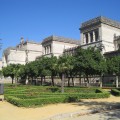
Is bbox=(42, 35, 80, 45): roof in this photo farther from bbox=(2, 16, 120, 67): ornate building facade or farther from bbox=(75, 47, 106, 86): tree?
bbox=(75, 47, 106, 86): tree

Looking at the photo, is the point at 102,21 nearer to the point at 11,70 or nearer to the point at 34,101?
the point at 11,70

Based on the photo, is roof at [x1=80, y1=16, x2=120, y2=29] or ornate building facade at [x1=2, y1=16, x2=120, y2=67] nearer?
ornate building facade at [x1=2, y1=16, x2=120, y2=67]

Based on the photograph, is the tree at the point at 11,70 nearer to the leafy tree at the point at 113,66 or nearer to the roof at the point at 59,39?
the roof at the point at 59,39

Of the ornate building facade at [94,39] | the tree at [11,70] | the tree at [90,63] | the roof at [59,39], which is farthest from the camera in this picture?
the roof at [59,39]

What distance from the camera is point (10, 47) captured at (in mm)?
114500

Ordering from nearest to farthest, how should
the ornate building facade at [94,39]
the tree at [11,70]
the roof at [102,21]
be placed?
the tree at [11,70], the ornate building facade at [94,39], the roof at [102,21]

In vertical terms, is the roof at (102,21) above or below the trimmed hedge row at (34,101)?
above

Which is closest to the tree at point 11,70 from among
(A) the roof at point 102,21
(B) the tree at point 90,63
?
(B) the tree at point 90,63

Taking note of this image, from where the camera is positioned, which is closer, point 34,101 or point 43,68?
point 34,101

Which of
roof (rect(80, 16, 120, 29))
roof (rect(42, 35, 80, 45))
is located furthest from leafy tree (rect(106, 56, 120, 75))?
roof (rect(42, 35, 80, 45))

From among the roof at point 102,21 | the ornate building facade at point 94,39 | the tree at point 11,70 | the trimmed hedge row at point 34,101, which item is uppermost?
the roof at point 102,21

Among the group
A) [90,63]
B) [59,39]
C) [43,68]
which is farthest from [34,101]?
[59,39]

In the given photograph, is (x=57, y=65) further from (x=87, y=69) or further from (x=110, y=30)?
(x=110, y=30)

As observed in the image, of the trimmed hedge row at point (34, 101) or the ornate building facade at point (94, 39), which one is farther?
the ornate building facade at point (94, 39)
